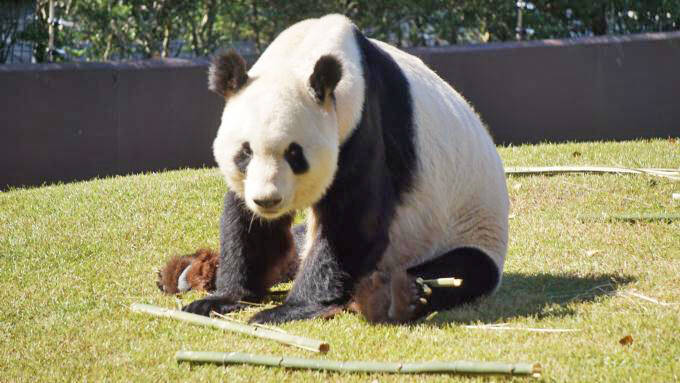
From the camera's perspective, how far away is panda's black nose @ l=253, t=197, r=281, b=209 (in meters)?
5.45

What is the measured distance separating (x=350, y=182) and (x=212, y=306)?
1185 millimetres

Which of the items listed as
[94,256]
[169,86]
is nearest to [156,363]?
[94,256]

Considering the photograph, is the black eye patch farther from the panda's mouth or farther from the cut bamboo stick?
the cut bamboo stick

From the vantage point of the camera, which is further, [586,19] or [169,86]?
[586,19]

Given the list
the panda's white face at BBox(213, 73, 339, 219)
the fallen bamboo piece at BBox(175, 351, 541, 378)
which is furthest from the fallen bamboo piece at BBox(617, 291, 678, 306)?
the panda's white face at BBox(213, 73, 339, 219)

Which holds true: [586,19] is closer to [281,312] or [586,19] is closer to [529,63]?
[529,63]

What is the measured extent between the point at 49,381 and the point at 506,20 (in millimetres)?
10209

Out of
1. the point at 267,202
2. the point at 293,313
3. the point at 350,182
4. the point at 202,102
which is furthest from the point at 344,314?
the point at 202,102

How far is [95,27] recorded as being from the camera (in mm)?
12977

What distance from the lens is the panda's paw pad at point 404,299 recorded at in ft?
19.3

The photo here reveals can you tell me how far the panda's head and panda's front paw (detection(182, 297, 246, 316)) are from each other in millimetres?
857

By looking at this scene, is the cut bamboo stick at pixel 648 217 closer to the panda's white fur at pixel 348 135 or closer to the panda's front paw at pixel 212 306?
the panda's white fur at pixel 348 135

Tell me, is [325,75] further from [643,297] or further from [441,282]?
[643,297]

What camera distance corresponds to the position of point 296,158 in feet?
18.2
